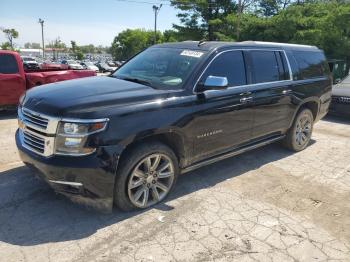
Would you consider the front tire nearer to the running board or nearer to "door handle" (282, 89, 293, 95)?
the running board

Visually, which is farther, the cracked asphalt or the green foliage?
the green foliage

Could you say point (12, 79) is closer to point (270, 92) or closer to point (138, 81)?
point (138, 81)

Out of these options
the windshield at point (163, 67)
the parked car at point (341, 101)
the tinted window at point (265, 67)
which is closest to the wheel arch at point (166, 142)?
the windshield at point (163, 67)

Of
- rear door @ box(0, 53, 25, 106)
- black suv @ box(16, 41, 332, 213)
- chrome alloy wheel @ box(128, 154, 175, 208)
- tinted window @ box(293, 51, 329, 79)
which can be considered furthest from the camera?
rear door @ box(0, 53, 25, 106)

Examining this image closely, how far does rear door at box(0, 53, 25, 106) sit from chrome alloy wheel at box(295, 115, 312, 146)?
269 inches

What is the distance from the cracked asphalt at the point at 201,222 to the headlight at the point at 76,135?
850mm

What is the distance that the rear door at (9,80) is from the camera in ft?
27.8

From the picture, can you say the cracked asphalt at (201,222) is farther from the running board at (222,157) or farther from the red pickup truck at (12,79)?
the red pickup truck at (12,79)

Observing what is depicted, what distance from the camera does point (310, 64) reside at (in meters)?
6.28

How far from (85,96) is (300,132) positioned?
4.33 m

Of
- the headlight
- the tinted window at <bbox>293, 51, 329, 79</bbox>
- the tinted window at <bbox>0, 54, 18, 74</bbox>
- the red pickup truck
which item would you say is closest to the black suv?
the headlight

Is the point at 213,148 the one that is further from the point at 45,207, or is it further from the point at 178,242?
the point at 45,207

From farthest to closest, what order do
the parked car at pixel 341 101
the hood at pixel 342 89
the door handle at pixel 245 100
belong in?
the hood at pixel 342 89 → the parked car at pixel 341 101 → the door handle at pixel 245 100

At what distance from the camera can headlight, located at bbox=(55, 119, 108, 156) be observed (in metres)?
3.23
